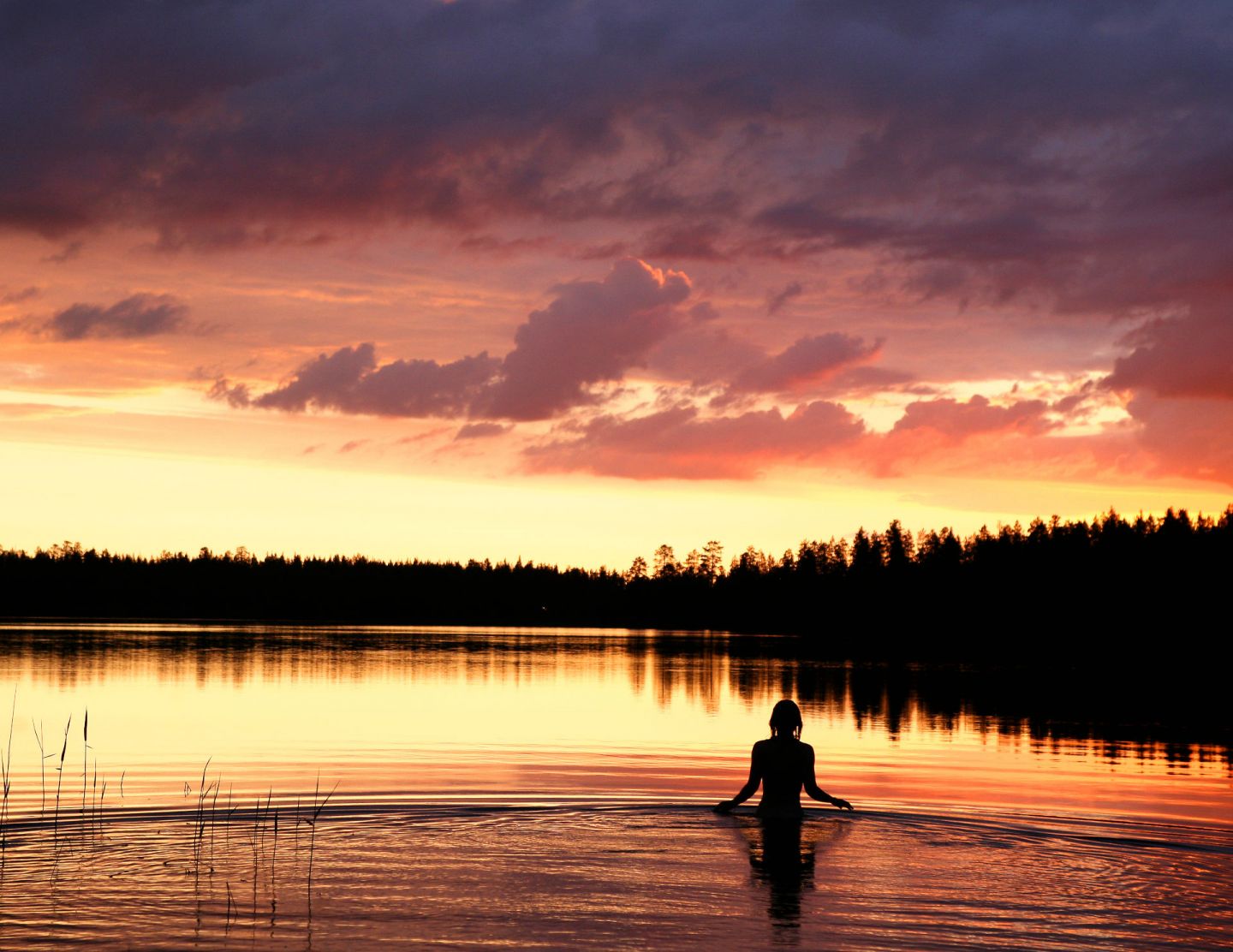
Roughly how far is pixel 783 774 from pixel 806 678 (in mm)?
57518

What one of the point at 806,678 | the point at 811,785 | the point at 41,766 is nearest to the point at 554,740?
the point at 41,766

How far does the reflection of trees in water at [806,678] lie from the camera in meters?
49.7

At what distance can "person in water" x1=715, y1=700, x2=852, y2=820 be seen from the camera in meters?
23.2

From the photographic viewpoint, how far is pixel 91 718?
4497 cm

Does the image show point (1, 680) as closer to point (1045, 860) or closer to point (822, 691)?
point (822, 691)

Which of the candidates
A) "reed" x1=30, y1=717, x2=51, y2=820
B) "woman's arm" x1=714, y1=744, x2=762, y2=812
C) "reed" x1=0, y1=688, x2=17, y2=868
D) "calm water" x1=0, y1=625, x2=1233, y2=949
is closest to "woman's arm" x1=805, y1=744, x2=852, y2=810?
"calm water" x1=0, y1=625, x2=1233, y2=949

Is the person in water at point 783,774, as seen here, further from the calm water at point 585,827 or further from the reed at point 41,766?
the reed at point 41,766

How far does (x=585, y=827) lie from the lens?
22875mm

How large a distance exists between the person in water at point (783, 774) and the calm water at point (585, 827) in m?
0.56

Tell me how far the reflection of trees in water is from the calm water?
660 mm

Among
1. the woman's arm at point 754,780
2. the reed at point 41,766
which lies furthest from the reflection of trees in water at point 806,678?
the woman's arm at point 754,780

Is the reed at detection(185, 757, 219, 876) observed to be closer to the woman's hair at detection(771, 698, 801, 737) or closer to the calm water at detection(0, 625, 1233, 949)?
the calm water at detection(0, 625, 1233, 949)

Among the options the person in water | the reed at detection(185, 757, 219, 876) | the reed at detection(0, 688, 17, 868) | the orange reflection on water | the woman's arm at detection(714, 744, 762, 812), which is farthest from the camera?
the orange reflection on water

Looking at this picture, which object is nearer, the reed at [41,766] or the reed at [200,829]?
the reed at [200,829]
